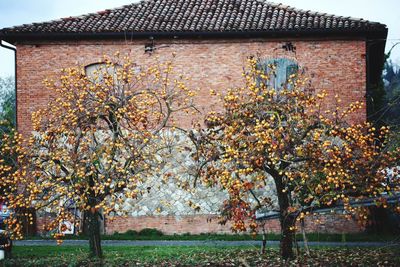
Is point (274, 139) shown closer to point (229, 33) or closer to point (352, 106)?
point (352, 106)

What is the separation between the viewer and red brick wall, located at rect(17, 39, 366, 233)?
68.1 ft

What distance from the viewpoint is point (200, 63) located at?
70.2 feet

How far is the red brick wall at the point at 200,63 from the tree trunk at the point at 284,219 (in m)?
8.51

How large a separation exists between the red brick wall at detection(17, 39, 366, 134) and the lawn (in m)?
7.59

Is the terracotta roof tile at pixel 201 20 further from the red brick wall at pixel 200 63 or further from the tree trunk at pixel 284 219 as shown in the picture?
the tree trunk at pixel 284 219

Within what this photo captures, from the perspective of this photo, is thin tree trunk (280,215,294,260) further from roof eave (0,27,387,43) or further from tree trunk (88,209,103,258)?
roof eave (0,27,387,43)

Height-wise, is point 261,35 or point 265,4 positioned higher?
point 265,4

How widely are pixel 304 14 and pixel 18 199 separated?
1387 centimetres

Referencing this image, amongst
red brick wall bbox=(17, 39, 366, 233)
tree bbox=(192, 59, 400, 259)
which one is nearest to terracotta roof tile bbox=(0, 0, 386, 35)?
red brick wall bbox=(17, 39, 366, 233)

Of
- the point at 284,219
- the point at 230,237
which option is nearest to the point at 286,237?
the point at 284,219

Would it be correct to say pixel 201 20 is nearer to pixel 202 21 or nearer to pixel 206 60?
pixel 202 21

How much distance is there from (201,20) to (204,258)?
11306 millimetres

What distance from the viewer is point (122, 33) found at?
2117cm

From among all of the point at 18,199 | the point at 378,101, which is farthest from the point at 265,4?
the point at 18,199
